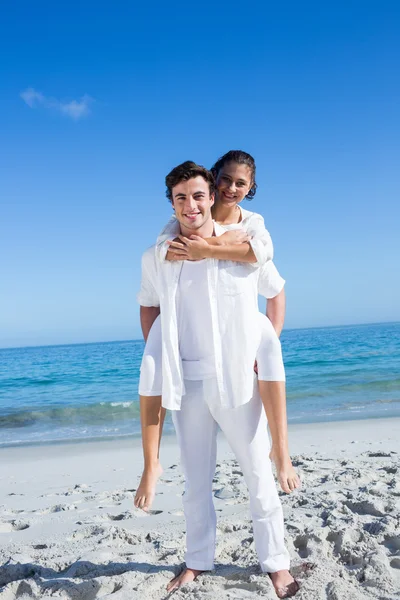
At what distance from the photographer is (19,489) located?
5.78 metres

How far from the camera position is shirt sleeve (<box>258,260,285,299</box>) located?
2.97 meters

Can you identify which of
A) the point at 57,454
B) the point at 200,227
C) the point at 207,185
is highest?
the point at 207,185

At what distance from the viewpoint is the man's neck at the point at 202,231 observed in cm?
283

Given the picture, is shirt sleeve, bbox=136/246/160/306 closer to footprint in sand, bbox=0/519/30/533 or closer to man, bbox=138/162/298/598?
man, bbox=138/162/298/598

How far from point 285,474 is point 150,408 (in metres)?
0.76

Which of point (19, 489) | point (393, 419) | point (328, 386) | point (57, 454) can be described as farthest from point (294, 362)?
point (19, 489)

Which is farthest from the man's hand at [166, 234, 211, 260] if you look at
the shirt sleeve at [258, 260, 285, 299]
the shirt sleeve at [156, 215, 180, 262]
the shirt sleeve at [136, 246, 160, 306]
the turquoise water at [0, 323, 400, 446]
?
the turquoise water at [0, 323, 400, 446]

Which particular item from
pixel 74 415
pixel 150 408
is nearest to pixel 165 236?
pixel 150 408

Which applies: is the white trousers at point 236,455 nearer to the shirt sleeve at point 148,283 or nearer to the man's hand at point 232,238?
the shirt sleeve at point 148,283

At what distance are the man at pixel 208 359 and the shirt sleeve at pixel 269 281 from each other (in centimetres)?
2

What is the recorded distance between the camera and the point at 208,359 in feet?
9.02

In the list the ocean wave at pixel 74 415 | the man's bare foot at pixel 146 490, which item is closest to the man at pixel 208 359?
the man's bare foot at pixel 146 490

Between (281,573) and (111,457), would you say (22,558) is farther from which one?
(111,457)

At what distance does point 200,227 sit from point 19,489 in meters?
4.22
